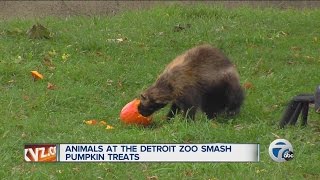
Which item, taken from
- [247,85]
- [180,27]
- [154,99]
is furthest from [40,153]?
[180,27]

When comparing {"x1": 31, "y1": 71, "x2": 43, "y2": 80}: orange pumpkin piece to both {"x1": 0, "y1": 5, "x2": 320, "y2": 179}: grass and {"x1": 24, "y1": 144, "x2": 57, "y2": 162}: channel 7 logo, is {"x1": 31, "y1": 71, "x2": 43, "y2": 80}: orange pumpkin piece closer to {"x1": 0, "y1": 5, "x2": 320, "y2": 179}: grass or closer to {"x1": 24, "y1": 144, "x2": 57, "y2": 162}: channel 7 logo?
{"x1": 0, "y1": 5, "x2": 320, "y2": 179}: grass

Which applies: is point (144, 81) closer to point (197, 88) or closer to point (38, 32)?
point (197, 88)

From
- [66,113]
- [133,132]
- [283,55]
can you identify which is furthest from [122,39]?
[133,132]

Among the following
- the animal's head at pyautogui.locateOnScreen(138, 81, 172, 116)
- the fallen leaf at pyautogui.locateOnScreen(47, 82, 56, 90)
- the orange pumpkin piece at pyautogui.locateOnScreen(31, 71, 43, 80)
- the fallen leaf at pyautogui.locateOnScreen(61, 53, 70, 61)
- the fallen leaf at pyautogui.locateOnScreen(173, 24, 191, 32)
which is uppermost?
the fallen leaf at pyautogui.locateOnScreen(173, 24, 191, 32)

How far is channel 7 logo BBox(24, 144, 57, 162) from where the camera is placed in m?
5.55

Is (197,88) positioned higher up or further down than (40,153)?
higher up

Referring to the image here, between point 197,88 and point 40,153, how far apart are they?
6.87ft

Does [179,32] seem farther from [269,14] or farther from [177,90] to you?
[177,90]

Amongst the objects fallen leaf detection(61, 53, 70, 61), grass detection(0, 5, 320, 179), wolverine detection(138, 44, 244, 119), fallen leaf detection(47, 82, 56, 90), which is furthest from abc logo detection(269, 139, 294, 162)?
fallen leaf detection(61, 53, 70, 61)

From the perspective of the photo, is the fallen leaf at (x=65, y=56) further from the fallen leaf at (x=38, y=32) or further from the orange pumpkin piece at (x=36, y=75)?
the orange pumpkin piece at (x=36, y=75)

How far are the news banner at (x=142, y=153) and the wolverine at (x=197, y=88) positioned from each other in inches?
48.0

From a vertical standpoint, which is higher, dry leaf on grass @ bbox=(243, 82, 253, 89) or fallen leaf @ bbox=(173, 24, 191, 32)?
fallen leaf @ bbox=(173, 24, 191, 32)

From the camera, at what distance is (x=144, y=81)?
8.70m

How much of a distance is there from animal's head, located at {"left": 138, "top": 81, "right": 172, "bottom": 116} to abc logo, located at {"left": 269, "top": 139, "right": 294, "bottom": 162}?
170cm
